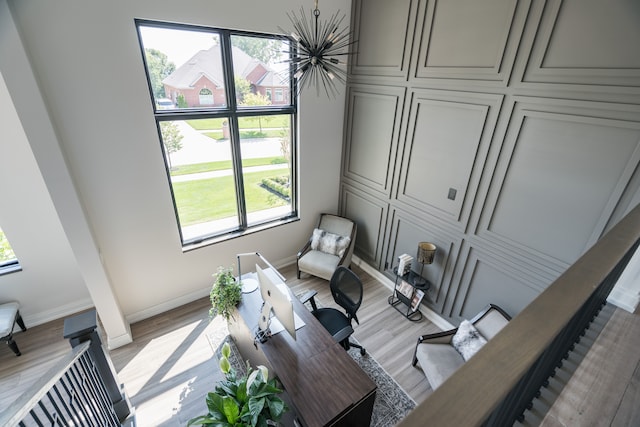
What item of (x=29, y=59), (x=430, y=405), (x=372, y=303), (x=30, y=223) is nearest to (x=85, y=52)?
(x=29, y=59)

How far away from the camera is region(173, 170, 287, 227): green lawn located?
3.36 metres

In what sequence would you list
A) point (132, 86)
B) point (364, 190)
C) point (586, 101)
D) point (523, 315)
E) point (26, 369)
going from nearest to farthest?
point (523, 315)
point (586, 101)
point (132, 86)
point (26, 369)
point (364, 190)

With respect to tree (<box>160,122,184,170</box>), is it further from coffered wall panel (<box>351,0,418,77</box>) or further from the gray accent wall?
coffered wall panel (<box>351,0,418,77</box>)

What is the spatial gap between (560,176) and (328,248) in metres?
2.72

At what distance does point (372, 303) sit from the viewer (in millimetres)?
3793

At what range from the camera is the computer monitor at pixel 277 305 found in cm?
211

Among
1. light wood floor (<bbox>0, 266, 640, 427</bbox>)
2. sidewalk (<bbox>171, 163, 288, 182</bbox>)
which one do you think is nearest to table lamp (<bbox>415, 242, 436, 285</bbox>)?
light wood floor (<bbox>0, 266, 640, 427</bbox>)

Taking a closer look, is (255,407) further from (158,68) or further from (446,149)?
(158,68)

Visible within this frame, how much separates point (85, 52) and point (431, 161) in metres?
3.38

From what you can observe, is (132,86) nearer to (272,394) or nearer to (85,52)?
(85,52)

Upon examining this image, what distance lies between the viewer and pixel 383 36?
3.39 m

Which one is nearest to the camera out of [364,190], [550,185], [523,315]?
[523,315]

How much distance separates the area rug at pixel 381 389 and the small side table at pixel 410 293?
2.71 ft

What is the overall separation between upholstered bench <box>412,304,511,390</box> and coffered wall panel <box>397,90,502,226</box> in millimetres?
955
